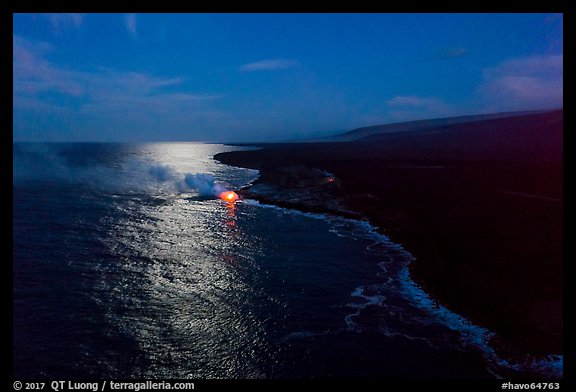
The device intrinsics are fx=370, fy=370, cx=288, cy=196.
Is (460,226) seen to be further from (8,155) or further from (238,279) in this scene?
(8,155)

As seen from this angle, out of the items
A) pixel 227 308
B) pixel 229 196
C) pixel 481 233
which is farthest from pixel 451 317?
pixel 229 196

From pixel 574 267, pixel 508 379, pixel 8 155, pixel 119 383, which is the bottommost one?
pixel 508 379

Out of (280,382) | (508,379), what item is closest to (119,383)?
(280,382)

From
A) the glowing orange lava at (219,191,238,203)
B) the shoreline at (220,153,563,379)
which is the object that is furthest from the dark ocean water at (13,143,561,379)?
the glowing orange lava at (219,191,238,203)

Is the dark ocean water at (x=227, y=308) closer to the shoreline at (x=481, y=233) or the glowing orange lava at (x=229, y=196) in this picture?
the shoreline at (x=481, y=233)

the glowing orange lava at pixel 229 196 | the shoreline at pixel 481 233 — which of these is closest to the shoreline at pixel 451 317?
the shoreline at pixel 481 233

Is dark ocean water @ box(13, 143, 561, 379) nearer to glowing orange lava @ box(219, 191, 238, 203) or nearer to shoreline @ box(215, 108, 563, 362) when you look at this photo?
shoreline @ box(215, 108, 563, 362)
